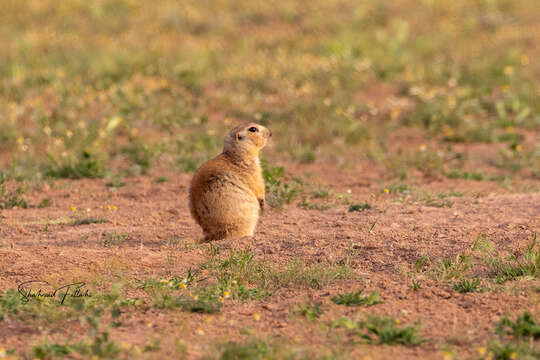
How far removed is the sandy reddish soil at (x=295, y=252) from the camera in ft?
15.5

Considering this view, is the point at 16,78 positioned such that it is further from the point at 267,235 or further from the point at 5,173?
the point at 267,235

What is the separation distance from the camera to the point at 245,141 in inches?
274

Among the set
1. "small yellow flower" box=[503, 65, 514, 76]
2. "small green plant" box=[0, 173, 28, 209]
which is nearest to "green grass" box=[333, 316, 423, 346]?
"small green plant" box=[0, 173, 28, 209]

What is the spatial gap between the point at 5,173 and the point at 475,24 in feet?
32.1

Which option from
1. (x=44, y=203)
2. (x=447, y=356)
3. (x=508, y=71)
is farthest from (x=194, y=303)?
(x=508, y=71)

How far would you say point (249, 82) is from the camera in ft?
40.7

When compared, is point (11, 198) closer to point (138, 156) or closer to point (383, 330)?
point (138, 156)

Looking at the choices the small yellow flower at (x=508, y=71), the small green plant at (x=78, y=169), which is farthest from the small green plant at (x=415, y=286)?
the small yellow flower at (x=508, y=71)

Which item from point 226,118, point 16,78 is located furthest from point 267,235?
point 16,78

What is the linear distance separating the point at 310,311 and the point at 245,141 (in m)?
2.36

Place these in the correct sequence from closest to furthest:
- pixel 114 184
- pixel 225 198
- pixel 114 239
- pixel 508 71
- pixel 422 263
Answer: pixel 422 263 → pixel 225 198 → pixel 114 239 → pixel 114 184 → pixel 508 71

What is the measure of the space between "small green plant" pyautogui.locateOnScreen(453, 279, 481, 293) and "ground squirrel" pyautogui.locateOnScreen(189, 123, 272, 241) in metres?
1.95

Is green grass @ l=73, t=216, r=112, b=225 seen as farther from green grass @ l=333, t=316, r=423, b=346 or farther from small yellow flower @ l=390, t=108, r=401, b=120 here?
small yellow flower @ l=390, t=108, r=401, b=120

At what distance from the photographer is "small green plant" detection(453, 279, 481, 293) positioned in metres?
5.29
